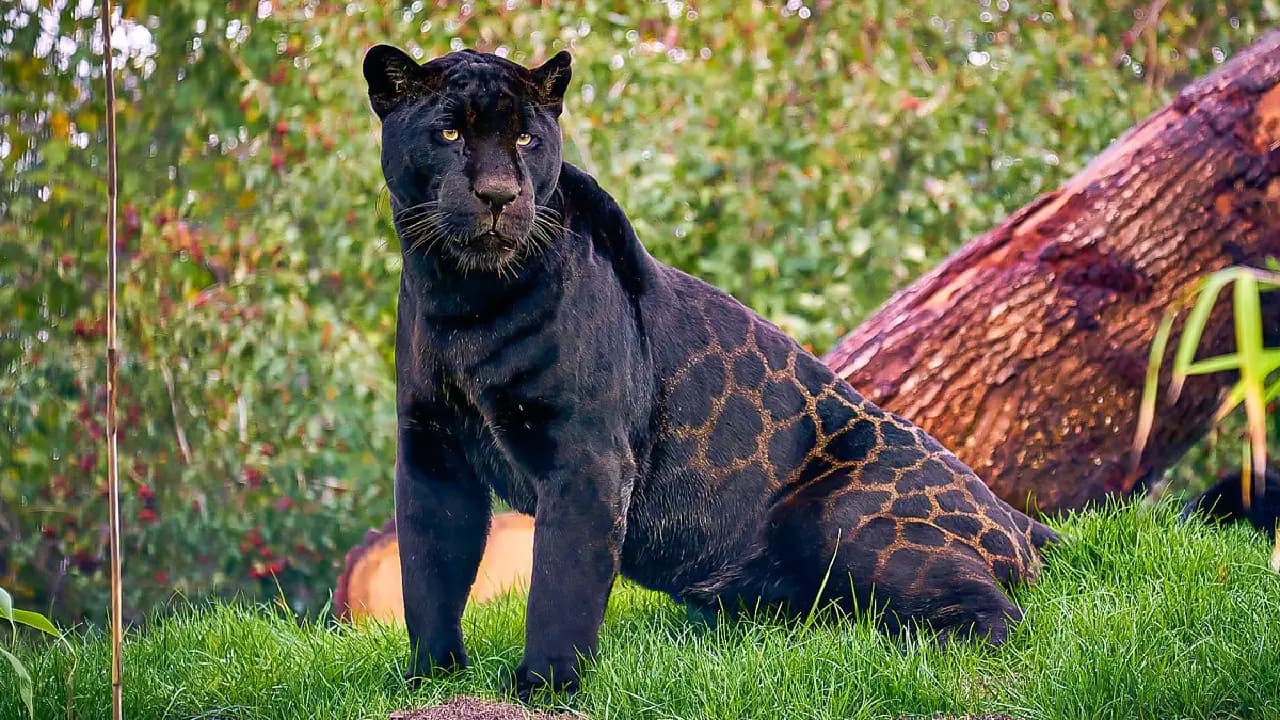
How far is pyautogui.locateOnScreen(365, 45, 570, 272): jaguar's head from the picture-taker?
289cm

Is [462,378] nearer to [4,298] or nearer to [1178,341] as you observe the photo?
[1178,341]

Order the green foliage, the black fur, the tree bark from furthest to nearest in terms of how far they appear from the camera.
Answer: the green foliage
the tree bark
the black fur

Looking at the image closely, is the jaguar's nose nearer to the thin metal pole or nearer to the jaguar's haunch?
the jaguar's haunch

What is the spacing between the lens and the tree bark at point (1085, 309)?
4566 mm

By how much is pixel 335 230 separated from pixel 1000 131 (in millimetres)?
3610

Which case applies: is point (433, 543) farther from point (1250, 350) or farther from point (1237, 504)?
point (1237, 504)

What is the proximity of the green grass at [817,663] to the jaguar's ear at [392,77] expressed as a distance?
4.57ft

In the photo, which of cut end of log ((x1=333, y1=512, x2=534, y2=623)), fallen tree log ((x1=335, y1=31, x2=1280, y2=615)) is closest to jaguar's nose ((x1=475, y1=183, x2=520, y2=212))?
fallen tree log ((x1=335, y1=31, x2=1280, y2=615))

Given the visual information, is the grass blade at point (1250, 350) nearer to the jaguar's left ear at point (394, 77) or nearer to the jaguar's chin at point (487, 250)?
the jaguar's chin at point (487, 250)

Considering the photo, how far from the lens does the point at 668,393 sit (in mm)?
3402

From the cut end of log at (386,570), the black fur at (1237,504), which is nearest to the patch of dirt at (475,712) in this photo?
the cut end of log at (386,570)

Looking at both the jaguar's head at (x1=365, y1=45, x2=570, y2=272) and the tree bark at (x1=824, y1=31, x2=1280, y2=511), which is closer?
the jaguar's head at (x1=365, y1=45, x2=570, y2=272)

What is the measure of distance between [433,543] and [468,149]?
3.17ft

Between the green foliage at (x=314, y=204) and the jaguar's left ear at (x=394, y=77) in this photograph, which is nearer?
the jaguar's left ear at (x=394, y=77)
